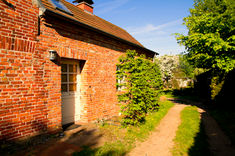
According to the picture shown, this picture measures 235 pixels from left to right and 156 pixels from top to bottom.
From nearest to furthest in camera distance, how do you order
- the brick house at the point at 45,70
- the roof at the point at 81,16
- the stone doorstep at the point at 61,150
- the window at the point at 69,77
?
1. the stone doorstep at the point at 61,150
2. the brick house at the point at 45,70
3. the roof at the point at 81,16
4. the window at the point at 69,77

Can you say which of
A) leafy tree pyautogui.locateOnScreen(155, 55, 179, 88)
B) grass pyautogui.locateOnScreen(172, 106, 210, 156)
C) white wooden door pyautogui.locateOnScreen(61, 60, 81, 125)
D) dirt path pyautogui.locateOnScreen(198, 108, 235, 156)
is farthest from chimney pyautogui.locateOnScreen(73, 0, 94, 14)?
leafy tree pyautogui.locateOnScreen(155, 55, 179, 88)

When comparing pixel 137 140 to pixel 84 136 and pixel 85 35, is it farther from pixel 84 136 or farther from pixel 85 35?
pixel 85 35

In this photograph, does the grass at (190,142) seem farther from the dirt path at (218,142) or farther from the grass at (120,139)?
the grass at (120,139)

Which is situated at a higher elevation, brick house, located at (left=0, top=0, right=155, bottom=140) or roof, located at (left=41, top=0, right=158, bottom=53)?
roof, located at (left=41, top=0, right=158, bottom=53)

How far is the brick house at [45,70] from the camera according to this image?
3867mm

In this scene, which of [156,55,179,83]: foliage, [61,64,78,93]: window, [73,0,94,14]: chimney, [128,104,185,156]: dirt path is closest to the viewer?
[128,104,185,156]: dirt path

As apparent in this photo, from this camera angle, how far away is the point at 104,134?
16.8ft

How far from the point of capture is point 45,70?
4.68m

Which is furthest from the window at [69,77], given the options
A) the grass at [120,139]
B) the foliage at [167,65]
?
the foliage at [167,65]

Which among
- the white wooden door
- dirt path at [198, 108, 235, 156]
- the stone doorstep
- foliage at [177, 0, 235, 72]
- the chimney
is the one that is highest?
the chimney

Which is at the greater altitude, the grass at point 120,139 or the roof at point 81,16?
the roof at point 81,16

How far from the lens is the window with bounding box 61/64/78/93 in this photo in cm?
567

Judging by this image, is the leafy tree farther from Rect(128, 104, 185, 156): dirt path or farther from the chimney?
Rect(128, 104, 185, 156): dirt path

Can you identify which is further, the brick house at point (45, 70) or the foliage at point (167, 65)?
the foliage at point (167, 65)
